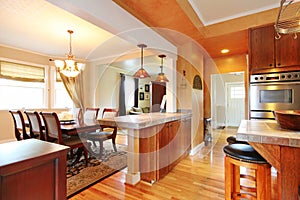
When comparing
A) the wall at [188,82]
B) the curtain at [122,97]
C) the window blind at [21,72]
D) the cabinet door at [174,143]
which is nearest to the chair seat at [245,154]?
the cabinet door at [174,143]

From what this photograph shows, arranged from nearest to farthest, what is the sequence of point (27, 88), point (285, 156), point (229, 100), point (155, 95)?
point (285, 156), point (27, 88), point (155, 95), point (229, 100)

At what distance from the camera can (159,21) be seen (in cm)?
257

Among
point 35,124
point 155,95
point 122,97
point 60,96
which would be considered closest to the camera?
point 35,124

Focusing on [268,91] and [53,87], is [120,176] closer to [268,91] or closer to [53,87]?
[268,91]

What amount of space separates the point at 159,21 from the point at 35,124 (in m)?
2.88

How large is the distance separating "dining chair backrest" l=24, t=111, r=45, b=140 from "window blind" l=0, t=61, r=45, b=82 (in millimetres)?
2154

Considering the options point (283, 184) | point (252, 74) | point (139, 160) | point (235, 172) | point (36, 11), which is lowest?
point (139, 160)

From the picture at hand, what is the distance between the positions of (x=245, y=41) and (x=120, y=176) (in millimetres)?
3562

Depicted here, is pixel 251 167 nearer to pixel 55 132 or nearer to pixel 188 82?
pixel 188 82

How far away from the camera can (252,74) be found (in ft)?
9.32

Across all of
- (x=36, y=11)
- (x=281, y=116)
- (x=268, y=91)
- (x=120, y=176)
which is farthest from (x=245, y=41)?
(x=36, y=11)

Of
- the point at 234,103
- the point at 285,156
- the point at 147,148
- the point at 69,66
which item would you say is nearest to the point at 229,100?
the point at 234,103

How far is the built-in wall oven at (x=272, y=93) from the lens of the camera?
2.51 meters

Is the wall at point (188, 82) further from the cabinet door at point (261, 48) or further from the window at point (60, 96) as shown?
the window at point (60, 96)
